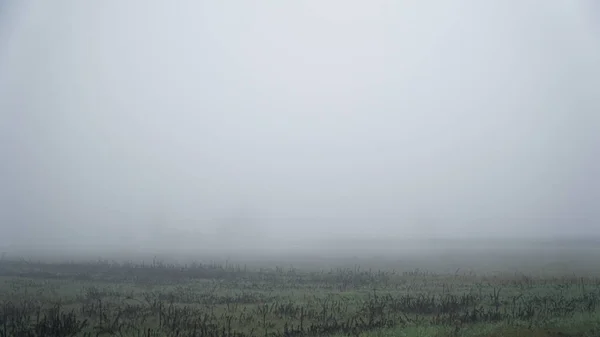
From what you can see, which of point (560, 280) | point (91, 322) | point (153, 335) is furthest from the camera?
point (560, 280)

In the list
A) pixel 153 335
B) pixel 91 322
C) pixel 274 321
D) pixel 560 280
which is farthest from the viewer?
pixel 560 280

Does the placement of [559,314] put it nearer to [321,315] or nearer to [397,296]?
[397,296]

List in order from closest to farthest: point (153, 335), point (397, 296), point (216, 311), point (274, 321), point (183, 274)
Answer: point (153, 335), point (274, 321), point (216, 311), point (397, 296), point (183, 274)

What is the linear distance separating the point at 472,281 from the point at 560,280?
657cm

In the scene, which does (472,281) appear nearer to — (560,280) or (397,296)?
(560,280)

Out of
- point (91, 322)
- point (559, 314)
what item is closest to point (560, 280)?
point (559, 314)

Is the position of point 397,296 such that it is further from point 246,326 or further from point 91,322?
point 91,322

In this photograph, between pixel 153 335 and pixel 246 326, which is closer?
pixel 153 335

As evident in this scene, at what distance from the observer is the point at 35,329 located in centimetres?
1673

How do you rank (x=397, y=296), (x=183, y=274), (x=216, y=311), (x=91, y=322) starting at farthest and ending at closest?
1. (x=183, y=274)
2. (x=397, y=296)
3. (x=216, y=311)
4. (x=91, y=322)

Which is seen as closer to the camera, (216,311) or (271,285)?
(216,311)

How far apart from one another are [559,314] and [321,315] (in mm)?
11423

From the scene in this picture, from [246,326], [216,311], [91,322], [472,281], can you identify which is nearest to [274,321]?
[246,326]

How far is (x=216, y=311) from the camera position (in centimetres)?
2244
